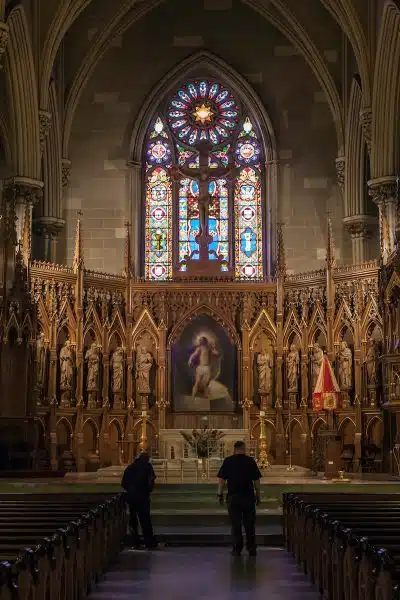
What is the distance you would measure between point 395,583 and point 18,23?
2208cm

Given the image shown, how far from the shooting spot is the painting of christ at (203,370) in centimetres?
2881

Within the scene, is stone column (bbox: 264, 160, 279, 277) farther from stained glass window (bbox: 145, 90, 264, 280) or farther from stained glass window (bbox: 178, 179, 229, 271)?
stained glass window (bbox: 178, 179, 229, 271)

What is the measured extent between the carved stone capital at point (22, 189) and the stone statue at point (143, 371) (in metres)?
5.24

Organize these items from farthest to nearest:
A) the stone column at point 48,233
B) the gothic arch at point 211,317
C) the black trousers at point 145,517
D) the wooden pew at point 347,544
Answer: the stone column at point 48,233 → the gothic arch at point 211,317 → the black trousers at point 145,517 → the wooden pew at point 347,544

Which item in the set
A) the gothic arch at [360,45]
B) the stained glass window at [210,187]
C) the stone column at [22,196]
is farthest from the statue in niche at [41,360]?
the gothic arch at [360,45]

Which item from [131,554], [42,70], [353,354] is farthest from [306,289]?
[131,554]

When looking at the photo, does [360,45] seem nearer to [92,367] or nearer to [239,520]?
[92,367]

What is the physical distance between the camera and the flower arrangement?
23.3 metres

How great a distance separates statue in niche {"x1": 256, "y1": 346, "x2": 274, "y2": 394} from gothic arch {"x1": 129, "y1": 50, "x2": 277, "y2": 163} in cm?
776

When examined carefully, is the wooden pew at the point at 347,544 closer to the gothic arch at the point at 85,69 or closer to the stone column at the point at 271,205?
the stone column at the point at 271,205

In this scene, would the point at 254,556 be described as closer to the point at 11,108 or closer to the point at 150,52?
the point at 11,108

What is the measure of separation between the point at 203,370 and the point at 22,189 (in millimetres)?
7187

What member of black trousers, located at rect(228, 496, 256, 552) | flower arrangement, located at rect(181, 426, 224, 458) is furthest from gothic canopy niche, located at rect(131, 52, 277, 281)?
black trousers, located at rect(228, 496, 256, 552)

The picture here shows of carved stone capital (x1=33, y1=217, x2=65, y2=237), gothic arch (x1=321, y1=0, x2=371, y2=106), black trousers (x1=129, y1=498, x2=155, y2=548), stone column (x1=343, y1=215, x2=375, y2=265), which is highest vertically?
gothic arch (x1=321, y1=0, x2=371, y2=106)
